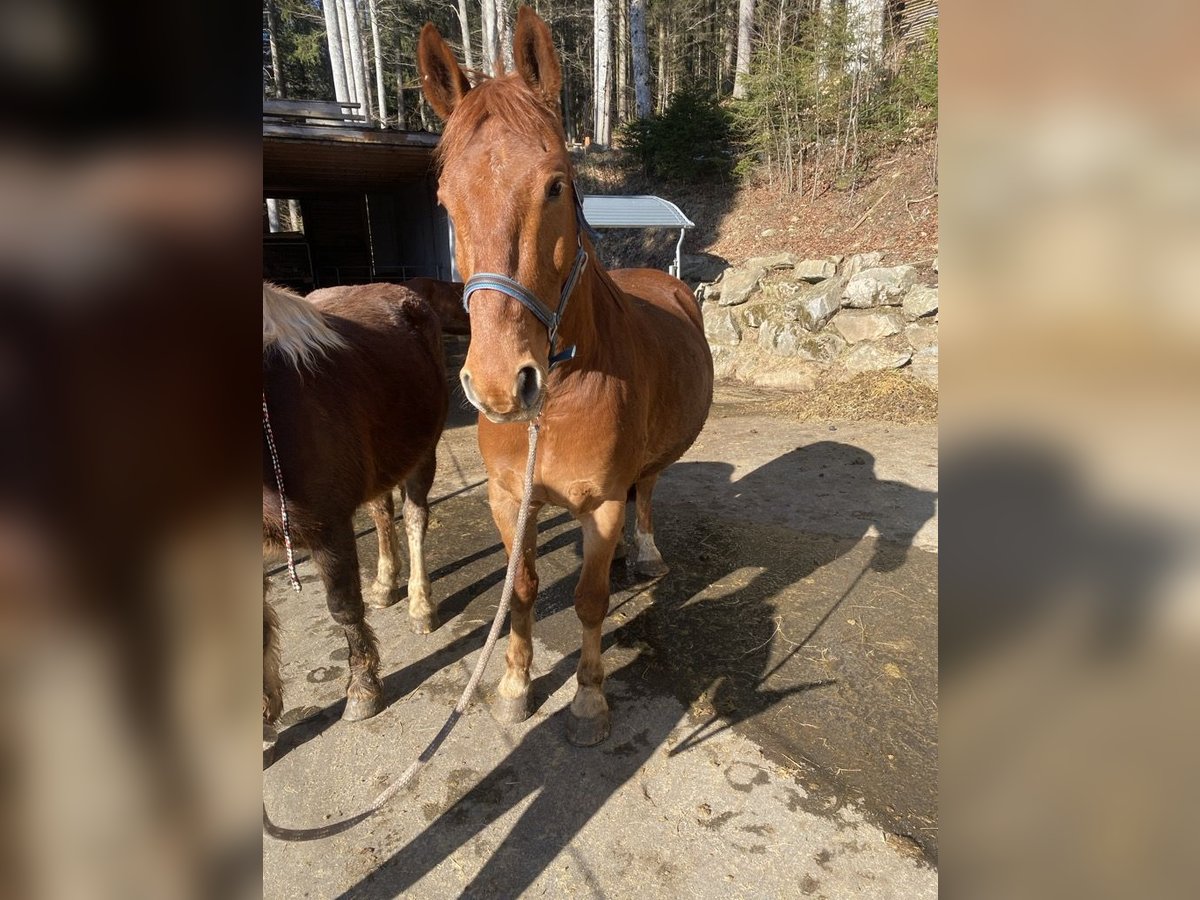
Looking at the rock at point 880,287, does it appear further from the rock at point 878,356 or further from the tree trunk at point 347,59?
the tree trunk at point 347,59

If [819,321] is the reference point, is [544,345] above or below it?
above

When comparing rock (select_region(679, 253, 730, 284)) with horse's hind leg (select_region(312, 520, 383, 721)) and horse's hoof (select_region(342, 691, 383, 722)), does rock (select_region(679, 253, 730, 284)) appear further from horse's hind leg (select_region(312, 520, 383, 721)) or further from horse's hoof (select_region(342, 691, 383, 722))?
horse's hoof (select_region(342, 691, 383, 722))

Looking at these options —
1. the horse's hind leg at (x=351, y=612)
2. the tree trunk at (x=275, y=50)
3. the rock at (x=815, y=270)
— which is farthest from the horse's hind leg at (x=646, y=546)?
the tree trunk at (x=275, y=50)

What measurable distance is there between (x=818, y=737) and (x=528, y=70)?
8.85 ft

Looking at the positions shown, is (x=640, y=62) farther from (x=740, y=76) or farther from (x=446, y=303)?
(x=446, y=303)

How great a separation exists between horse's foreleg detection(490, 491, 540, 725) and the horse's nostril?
3.50 ft

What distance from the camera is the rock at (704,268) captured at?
12328 mm
